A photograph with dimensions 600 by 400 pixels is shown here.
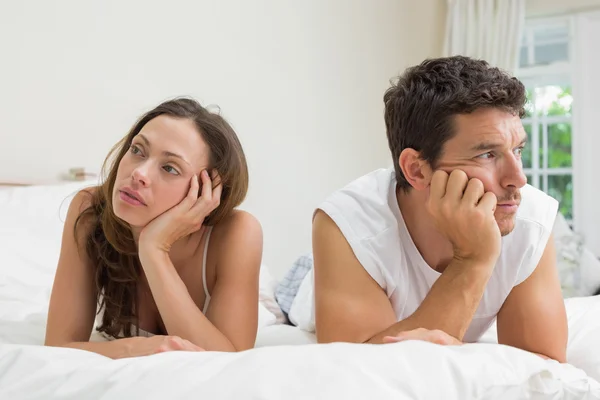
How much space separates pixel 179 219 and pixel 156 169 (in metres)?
0.11

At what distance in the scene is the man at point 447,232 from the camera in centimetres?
130

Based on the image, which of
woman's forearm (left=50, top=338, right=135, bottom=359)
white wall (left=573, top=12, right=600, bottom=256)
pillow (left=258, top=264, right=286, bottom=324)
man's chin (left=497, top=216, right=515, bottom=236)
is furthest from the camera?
white wall (left=573, top=12, right=600, bottom=256)

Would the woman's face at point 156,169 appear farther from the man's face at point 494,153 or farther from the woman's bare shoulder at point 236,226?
the man's face at point 494,153

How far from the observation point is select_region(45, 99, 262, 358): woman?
1.35 m

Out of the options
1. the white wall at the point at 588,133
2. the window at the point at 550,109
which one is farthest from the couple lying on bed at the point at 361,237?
the window at the point at 550,109

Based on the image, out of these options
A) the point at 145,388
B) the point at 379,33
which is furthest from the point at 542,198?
the point at 379,33

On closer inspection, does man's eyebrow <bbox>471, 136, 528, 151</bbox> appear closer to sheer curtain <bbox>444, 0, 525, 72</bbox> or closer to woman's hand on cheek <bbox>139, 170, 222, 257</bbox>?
woman's hand on cheek <bbox>139, 170, 222, 257</bbox>

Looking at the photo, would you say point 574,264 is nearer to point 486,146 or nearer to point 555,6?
point 555,6

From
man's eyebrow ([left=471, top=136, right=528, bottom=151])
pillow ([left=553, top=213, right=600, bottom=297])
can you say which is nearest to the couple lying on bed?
man's eyebrow ([left=471, top=136, right=528, bottom=151])

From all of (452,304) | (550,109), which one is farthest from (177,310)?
(550,109)

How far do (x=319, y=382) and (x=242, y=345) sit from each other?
68 cm

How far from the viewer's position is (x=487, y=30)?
4.44m

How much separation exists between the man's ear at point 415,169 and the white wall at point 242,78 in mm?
1408

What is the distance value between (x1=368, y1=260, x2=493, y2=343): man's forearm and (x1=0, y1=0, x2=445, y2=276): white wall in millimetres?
1539
